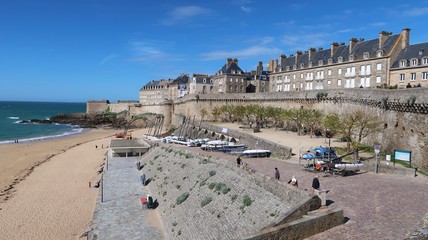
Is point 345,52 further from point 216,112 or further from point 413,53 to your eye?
point 216,112

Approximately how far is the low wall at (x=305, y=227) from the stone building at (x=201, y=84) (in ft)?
184

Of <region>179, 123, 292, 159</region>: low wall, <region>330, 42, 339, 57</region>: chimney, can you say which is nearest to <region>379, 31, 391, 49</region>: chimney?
<region>330, 42, 339, 57</region>: chimney

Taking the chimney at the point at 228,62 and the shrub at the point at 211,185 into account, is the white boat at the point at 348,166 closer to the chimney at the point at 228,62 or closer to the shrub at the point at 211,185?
the shrub at the point at 211,185

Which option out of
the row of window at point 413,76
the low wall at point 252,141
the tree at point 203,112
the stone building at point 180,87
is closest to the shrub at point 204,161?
the low wall at point 252,141

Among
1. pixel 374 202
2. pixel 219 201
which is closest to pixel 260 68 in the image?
pixel 219 201

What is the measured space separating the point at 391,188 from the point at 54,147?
131 feet

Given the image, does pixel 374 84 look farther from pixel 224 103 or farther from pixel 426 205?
pixel 426 205

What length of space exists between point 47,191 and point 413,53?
34.5m

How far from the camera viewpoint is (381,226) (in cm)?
1020

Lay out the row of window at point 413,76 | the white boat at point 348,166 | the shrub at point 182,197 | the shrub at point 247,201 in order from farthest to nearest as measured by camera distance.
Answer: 1. the row of window at point 413,76
2. the white boat at point 348,166
3. the shrub at point 182,197
4. the shrub at point 247,201

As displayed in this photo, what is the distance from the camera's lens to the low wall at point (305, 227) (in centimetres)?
981

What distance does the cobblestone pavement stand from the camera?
32.9 feet

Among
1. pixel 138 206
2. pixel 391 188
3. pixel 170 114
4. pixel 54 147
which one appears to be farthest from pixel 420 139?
pixel 170 114

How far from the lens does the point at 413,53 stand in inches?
1292
